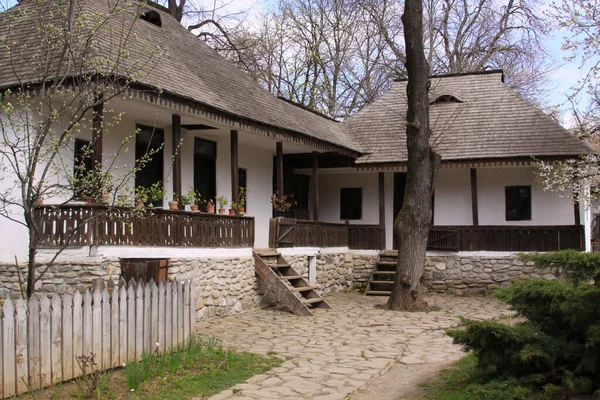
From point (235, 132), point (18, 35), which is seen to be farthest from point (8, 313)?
point (235, 132)

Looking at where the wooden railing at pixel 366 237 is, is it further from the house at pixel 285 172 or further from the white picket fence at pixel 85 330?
the white picket fence at pixel 85 330

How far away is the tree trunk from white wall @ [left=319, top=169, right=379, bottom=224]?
5852 millimetres

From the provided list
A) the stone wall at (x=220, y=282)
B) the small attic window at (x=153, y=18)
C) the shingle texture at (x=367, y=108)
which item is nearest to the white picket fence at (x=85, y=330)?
the stone wall at (x=220, y=282)

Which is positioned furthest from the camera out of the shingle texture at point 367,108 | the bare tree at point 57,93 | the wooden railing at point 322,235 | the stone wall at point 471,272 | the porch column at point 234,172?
the stone wall at point 471,272

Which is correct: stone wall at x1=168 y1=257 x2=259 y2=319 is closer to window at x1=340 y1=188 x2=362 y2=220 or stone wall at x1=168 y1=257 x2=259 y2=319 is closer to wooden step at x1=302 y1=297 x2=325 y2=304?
wooden step at x1=302 y1=297 x2=325 y2=304

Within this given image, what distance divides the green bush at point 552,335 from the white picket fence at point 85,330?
354 centimetres

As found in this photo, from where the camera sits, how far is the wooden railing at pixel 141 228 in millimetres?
9734

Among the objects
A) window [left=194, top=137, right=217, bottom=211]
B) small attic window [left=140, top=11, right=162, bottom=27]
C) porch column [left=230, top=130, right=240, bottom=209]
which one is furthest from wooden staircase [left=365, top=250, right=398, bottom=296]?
small attic window [left=140, top=11, right=162, bottom=27]

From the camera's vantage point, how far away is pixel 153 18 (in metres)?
16.0

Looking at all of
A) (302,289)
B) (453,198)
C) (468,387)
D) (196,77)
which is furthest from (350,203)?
(468,387)

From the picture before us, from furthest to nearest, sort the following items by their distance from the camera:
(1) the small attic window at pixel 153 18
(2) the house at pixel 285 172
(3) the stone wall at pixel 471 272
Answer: (3) the stone wall at pixel 471 272 → (1) the small attic window at pixel 153 18 → (2) the house at pixel 285 172

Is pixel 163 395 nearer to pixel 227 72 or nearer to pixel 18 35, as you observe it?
pixel 18 35

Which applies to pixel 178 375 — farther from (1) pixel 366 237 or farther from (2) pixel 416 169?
(1) pixel 366 237

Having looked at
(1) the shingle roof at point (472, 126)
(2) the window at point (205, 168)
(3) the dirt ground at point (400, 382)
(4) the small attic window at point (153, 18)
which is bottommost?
(3) the dirt ground at point (400, 382)
